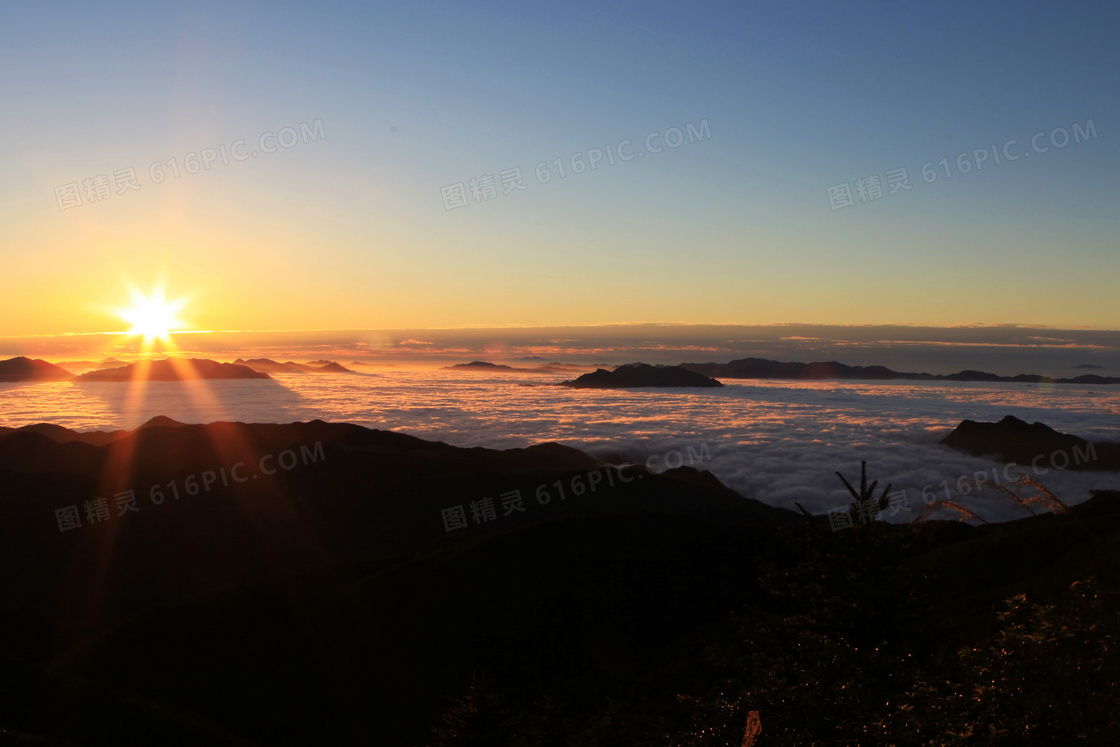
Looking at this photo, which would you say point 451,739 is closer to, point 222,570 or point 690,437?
point 222,570

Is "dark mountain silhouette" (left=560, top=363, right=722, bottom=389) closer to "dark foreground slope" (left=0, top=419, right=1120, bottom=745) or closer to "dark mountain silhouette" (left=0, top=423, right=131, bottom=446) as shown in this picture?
"dark mountain silhouette" (left=0, top=423, right=131, bottom=446)

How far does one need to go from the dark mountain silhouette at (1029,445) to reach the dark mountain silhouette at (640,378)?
62.7 meters

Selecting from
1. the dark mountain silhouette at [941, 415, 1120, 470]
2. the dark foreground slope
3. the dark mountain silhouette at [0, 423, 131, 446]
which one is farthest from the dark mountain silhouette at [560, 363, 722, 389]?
the dark foreground slope

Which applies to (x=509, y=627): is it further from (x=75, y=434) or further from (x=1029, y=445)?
(x=1029, y=445)

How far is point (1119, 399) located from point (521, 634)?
131 m

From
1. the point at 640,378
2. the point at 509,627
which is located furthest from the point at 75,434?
the point at 640,378

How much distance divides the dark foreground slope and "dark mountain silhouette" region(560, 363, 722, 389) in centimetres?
10179

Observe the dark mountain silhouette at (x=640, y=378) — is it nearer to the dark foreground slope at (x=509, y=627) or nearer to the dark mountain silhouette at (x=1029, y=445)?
the dark mountain silhouette at (x=1029, y=445)

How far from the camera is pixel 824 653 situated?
7.39 metres

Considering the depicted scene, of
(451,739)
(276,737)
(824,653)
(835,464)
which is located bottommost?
(835,464)

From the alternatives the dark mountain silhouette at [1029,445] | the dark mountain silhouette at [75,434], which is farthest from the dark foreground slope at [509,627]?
the dark mountain silhouette at [1029,445]

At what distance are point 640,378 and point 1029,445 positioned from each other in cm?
7340

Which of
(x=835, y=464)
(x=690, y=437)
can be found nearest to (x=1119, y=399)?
(x=835, y=464)

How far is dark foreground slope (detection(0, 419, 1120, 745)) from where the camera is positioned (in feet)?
30.5
